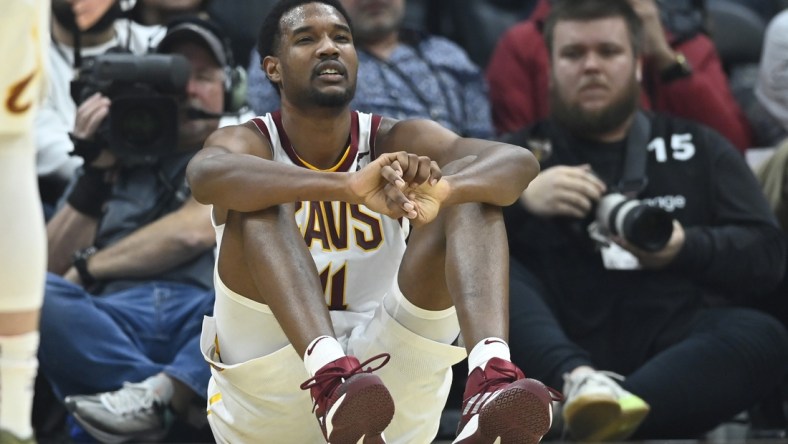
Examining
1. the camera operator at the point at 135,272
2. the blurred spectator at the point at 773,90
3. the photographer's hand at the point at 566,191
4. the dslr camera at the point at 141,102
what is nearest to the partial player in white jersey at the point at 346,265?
the camera operator at the point at 135,272

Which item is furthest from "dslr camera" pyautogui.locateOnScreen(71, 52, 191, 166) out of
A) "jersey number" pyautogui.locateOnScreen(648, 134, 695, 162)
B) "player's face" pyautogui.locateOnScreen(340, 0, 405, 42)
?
"jersey number" pyautogui.locateOnScreen(648, 134, 695, 162)

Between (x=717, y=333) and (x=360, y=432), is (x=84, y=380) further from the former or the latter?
(x=717, y=333)

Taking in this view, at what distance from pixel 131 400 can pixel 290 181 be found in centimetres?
137

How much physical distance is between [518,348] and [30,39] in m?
2.30

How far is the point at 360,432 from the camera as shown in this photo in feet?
9.81

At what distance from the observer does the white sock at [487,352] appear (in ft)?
10.2

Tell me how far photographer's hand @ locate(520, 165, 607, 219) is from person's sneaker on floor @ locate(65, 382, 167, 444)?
1394mm

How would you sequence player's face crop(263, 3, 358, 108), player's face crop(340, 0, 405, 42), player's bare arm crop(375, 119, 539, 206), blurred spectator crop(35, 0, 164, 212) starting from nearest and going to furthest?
1. player's bare arm crop(375, 119, 539, 206)
2. player's face crop(263, 3, 358, 108)
3. blurred spectator crop(35, 0, 164, 212)
4. player's face crop(340, 0, 405, 42)

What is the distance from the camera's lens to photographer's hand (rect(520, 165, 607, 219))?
4.64m

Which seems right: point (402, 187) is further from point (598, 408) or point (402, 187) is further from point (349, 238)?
point (598, 408)

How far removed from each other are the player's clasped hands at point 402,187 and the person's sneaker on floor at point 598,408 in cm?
131

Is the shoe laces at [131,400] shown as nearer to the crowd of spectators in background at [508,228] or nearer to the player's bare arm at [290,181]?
the crowd of spectators in background at [508,228]

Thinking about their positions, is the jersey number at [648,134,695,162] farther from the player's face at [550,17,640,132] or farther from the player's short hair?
the player's short hair

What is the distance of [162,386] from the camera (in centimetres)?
433
